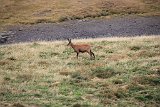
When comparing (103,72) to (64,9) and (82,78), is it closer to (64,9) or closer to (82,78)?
(82,78)

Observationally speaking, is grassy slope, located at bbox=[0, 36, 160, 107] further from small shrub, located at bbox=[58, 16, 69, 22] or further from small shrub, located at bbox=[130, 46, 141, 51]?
small shrub, located at bbox=[58, 16, 69, 22]

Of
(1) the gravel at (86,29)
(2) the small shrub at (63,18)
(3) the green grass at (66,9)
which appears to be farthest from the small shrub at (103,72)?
(2) the small shrub at (63,18)

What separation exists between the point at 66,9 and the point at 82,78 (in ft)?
147

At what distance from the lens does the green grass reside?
198 feet

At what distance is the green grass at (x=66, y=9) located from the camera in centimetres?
6038

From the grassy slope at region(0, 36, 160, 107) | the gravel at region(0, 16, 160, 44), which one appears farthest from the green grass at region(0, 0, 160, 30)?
the grassy slope at region(0, 36, 160, 107)

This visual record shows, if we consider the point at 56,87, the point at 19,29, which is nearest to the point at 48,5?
the point at 19,29

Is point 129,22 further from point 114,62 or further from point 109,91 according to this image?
point 109,91

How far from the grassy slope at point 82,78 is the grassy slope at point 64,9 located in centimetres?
3059

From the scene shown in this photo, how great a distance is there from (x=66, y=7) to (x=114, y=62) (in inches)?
1684

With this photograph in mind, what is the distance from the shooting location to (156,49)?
2912cm

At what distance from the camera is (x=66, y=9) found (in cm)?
6512

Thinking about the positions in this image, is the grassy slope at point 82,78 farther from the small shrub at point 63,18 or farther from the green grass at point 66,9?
the green grass at point 66,9

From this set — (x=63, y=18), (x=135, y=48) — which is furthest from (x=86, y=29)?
(x=135, y=48)
